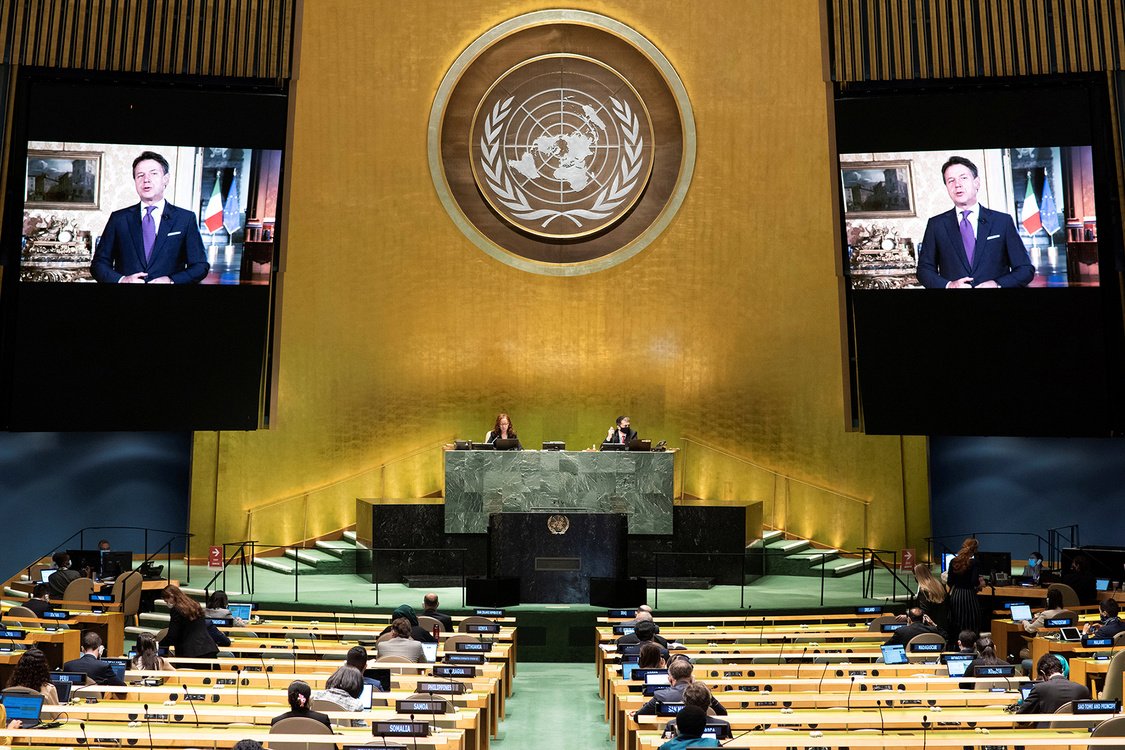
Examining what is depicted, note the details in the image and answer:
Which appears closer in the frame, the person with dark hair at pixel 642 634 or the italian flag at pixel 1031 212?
the person with dark hair at pixel 642 634

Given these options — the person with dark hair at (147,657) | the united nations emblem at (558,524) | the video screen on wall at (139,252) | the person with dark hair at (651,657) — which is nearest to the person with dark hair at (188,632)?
the person with dark hair at (147,657)

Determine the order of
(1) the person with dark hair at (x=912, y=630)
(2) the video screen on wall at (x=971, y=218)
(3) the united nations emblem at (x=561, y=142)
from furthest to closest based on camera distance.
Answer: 1. (3) the united nations emblem at (x=561, y=142)
2. (2) the video screen on wall at (x=971, y=218)
3. (1) the person with dark hair at (x=912, y=630)

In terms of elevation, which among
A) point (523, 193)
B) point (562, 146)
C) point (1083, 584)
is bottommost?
point (1083, 584)

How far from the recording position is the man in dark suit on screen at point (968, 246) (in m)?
15.1

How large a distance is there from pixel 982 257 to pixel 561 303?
18.0ft

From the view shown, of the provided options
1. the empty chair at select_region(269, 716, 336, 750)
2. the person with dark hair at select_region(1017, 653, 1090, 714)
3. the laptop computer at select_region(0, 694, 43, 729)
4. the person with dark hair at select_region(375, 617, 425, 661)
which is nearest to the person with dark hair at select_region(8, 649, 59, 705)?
the laptop computer at select_region(0, 694, 43, 729)

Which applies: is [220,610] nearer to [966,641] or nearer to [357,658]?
[357,658]

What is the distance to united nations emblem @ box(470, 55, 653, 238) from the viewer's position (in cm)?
1719

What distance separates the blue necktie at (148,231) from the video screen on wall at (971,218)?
8.43 meters

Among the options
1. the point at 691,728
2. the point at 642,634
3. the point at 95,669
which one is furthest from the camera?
the point at 642,634

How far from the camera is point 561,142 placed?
17.3 metres

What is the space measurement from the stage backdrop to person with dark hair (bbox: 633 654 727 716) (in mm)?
10112

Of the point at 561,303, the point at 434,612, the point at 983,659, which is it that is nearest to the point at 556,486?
the point at 561,303

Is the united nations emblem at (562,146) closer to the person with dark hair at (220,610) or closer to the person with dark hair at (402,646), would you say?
the person with dark hair at (220,610)
